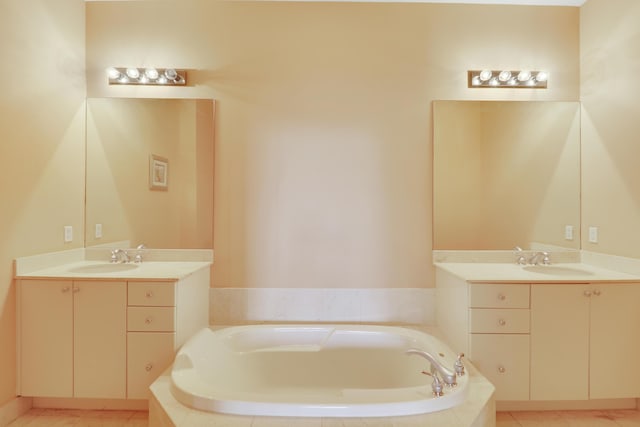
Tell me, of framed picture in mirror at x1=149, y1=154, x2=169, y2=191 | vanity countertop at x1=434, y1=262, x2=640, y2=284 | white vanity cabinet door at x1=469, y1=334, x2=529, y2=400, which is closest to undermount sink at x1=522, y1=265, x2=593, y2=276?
vanity countertop at x1=434, y1=262, x2=640, y2=284

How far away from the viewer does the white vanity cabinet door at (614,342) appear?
1956 millimetres

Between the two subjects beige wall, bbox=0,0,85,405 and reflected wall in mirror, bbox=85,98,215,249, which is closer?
beige wall, bbox=0,0,85,405

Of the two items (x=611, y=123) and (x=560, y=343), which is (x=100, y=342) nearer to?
(x=560, y=343)

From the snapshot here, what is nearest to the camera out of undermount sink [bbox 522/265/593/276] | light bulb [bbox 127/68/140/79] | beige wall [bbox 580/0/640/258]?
beige wall [bbox 580/0/640/258]

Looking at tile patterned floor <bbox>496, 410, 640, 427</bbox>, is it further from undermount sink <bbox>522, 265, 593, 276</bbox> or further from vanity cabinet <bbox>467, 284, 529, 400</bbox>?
undermount sink <bbox>522, 265, 593, 276</bbox>

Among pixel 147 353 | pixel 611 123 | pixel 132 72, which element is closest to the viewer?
pixel 147 353

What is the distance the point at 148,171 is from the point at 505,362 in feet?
8.26

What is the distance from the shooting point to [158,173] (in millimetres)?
2465

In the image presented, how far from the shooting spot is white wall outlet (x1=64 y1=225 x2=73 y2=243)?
7.62 feet

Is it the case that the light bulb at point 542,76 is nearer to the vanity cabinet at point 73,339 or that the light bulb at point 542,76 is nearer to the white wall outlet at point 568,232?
the white wall outlet at point 568,232

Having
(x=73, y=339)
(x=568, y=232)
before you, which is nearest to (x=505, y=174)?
(x=568, y=232)

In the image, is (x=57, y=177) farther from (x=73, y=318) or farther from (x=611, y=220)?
(x=611, y=220)

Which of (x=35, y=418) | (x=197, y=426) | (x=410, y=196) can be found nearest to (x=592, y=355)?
(x=410, y=196)

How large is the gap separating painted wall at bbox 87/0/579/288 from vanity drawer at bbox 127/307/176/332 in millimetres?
578
